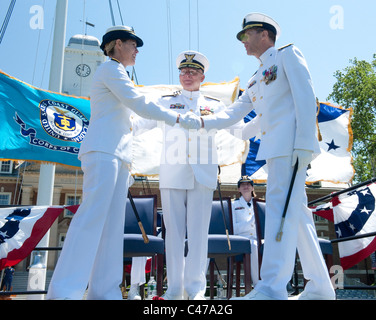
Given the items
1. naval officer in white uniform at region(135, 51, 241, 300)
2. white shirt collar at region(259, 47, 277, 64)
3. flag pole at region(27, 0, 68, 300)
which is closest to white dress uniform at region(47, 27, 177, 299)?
naval officer in white uniform at region(135, 51, 241, 300)

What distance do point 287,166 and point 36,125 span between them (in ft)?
16.7

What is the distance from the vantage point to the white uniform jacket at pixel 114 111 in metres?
3.02

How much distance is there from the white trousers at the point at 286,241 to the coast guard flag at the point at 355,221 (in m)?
2.18

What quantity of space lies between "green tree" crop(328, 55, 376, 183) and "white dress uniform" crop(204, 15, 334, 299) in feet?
83.6

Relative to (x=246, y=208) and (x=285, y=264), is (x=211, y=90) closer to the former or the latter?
(x=246, y=208)

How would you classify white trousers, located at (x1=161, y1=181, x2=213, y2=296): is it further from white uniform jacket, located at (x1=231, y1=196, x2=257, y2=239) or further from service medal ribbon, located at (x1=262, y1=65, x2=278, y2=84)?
white uniform jacket, located at (x1=231, y1=196, x2=257, y2=239)

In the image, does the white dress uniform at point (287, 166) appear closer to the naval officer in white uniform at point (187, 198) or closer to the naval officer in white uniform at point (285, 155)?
the naval officer in white uniform at point (285, 155)

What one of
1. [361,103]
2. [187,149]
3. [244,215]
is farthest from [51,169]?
[361,103]

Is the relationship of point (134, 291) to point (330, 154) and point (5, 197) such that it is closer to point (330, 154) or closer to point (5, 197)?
point (330, 154)

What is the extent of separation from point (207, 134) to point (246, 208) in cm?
287

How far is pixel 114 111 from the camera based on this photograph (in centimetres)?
315

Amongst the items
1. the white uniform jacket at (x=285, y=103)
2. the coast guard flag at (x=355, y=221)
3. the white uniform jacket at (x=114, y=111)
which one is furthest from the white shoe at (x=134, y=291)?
the coast guard flag at (x=355, y=221)
